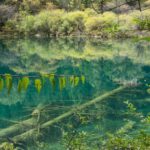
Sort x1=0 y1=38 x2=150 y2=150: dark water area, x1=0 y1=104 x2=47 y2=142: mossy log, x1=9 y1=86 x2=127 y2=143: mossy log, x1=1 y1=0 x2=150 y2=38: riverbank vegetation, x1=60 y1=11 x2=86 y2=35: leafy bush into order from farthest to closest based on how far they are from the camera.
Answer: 1. x1=60 y1=11 x2=86 y2=35: leafy bush
2. x1=1 y1=0 x2=150 y2=38: riverbank vegetation
3. x1=0 y1=38 x2=150 y2=150: dark water area
4. x1=0 y1=104 x2=47 y2=142: mossy log
5. x1=9 y1=86 x2=127 y2=143: mossy log

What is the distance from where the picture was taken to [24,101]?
758 inches

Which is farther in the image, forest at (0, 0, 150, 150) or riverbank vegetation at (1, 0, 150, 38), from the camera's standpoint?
riverbank vegetation at (1, 0, 150, 38)

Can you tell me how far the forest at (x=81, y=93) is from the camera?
4719 mm

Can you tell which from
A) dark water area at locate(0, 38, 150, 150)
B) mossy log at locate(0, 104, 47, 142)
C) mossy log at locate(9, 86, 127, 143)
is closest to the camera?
mossy log at locate(9, 86, 127, 143)

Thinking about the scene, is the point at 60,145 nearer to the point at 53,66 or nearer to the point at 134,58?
the point at 53,66

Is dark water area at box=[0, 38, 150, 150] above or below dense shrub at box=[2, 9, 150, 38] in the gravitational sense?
below

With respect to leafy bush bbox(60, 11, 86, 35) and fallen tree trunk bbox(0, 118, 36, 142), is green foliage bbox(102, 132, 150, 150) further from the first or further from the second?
leafy bush bbox(60, 11, 86, 35)

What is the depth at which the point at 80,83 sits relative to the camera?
23.4 meters

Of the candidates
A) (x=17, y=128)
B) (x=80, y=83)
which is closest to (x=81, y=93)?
(x=80, y=83)

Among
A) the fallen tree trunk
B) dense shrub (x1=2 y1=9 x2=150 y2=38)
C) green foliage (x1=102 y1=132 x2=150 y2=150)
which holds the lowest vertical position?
the fallen tree trunk

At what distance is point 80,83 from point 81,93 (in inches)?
112

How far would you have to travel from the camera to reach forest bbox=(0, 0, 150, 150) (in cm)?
472

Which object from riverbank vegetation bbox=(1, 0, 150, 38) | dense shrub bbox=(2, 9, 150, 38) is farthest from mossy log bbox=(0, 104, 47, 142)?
dense shrub bbox=(2, 9, 150, 38)

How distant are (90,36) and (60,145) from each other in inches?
2026
